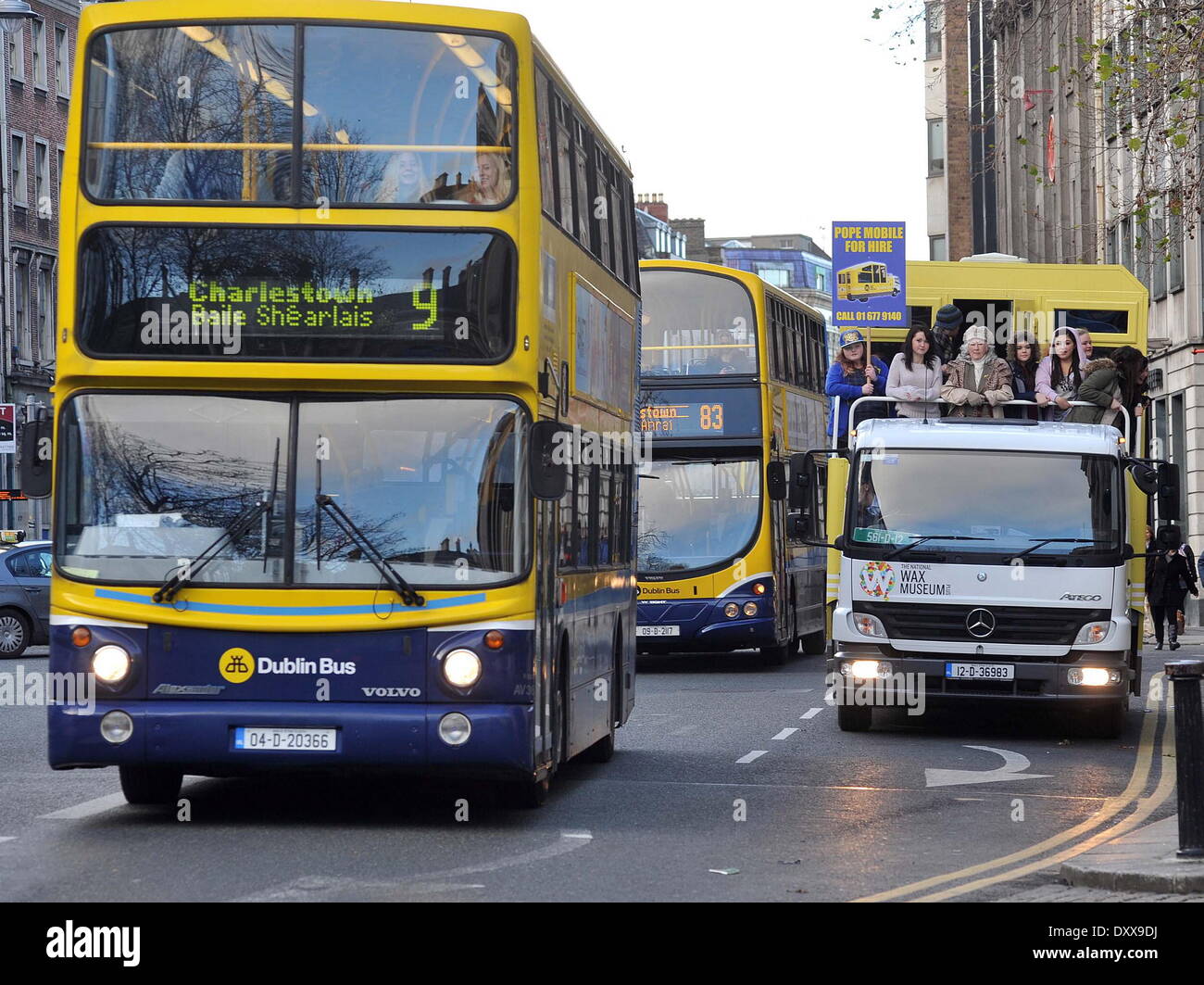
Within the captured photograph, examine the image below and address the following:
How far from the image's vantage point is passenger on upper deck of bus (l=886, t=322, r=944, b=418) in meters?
19.7

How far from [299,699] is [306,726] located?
0.48ft

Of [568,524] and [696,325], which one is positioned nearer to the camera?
[568,524]

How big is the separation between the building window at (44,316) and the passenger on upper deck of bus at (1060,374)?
47.4 m

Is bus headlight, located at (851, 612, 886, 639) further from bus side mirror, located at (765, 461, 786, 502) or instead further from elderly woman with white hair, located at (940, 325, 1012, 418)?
bus side mirror, located at (765, 461, 786, 502)

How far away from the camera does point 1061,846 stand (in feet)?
38.1

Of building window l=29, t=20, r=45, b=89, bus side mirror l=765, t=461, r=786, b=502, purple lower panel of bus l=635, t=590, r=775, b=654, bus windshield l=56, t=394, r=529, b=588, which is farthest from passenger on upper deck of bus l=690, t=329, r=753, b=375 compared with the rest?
building window l=29, t=20, r=45, b=89

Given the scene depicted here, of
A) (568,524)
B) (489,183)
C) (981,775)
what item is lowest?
(981,775)

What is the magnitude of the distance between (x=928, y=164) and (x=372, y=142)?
72.8 meters

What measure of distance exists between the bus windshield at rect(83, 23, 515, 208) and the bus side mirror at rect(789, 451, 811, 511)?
24.9 feet

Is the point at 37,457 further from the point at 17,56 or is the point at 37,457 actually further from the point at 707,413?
the point at 17,56

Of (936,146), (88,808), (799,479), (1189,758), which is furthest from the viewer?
(936,146)

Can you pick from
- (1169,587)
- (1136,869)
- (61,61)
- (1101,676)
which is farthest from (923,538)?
(61,61)

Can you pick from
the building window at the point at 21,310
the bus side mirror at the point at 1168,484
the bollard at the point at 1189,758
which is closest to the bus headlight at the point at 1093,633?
the bus side mirror at the point at 1168,484

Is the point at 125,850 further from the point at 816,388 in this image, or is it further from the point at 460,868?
the point at 816,388
